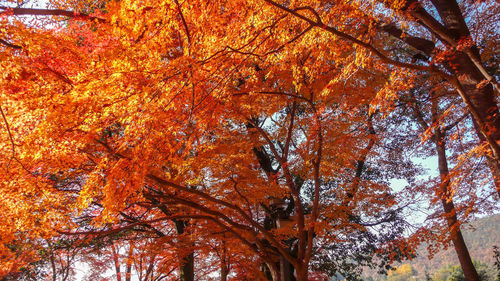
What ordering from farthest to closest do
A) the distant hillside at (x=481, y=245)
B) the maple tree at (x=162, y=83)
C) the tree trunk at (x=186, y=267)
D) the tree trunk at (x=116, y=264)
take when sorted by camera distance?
the distant hillside at (x=481, y=245) < the tree trunk at (x=116, y=264) < the tree trunk at (x=186, y=267) < the maple tree at (x=162, y=83)

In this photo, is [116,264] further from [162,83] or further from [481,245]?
[481,245]

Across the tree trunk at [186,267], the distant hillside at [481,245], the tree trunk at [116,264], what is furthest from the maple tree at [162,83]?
the distant hillside at [481,245]

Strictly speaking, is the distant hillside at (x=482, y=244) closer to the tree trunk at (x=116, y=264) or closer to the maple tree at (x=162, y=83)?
the tree trunk at (x=116, y=264)

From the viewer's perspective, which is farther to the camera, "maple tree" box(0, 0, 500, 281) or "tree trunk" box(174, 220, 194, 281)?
"tree trunk" box(174, 220, 194, 281)

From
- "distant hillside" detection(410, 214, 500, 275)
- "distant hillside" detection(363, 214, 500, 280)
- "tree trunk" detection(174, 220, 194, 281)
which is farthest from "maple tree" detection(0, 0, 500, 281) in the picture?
"distant hillside" detection(410, 214, 500, 275)

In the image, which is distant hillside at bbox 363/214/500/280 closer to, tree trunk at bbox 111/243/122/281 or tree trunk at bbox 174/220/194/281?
tree trunk at bbox 111/243/122/281

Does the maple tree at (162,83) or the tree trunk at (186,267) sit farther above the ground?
the maple tree at (162,83)

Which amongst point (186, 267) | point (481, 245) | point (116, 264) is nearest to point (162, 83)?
point (186, 267)

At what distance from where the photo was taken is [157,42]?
5.19m

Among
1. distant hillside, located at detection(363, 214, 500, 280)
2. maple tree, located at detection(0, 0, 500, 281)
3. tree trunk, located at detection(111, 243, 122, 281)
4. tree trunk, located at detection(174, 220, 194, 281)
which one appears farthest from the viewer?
distant hillside, located at detection(363, 214, 500, 280)

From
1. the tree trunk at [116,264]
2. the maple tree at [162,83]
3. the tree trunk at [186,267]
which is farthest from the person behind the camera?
the tree trunk at [116,264]

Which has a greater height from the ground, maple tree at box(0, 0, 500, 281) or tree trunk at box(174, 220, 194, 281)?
maple tree at box(0, 0, 500, 281)

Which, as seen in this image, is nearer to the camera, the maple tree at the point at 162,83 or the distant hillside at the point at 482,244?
the maple tree at the point at 162,83

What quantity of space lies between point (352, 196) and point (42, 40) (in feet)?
24.7
